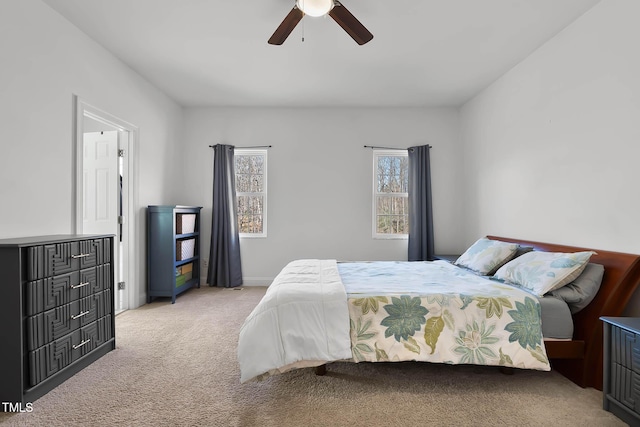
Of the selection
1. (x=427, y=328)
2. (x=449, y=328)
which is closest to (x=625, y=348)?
(x=449, y=328)

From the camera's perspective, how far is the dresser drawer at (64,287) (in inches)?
71.5

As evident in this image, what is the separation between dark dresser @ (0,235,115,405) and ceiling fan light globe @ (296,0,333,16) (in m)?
2.16

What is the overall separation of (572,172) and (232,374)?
9.94 feet

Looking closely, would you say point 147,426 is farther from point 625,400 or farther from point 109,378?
point 625,400

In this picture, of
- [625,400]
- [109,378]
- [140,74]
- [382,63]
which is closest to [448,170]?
[382,63]

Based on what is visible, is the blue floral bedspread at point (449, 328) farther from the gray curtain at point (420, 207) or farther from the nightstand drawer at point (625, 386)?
the gray curtain at point (420, 207)

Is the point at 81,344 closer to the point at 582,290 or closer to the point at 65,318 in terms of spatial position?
the point at 65,318

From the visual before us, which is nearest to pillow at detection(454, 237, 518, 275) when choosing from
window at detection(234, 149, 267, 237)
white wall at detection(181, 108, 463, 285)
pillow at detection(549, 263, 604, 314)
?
pillow at detection(549, 263, 604, 314)

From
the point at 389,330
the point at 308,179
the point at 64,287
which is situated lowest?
the point at 389,330

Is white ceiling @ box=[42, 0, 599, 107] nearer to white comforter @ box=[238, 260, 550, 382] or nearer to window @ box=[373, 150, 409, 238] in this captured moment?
window @ box=[373, 150, 409, 238]

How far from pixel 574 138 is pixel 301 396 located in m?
2.82

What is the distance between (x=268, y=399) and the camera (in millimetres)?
1840

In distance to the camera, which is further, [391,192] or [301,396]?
[391,192]

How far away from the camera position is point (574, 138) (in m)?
2.53
